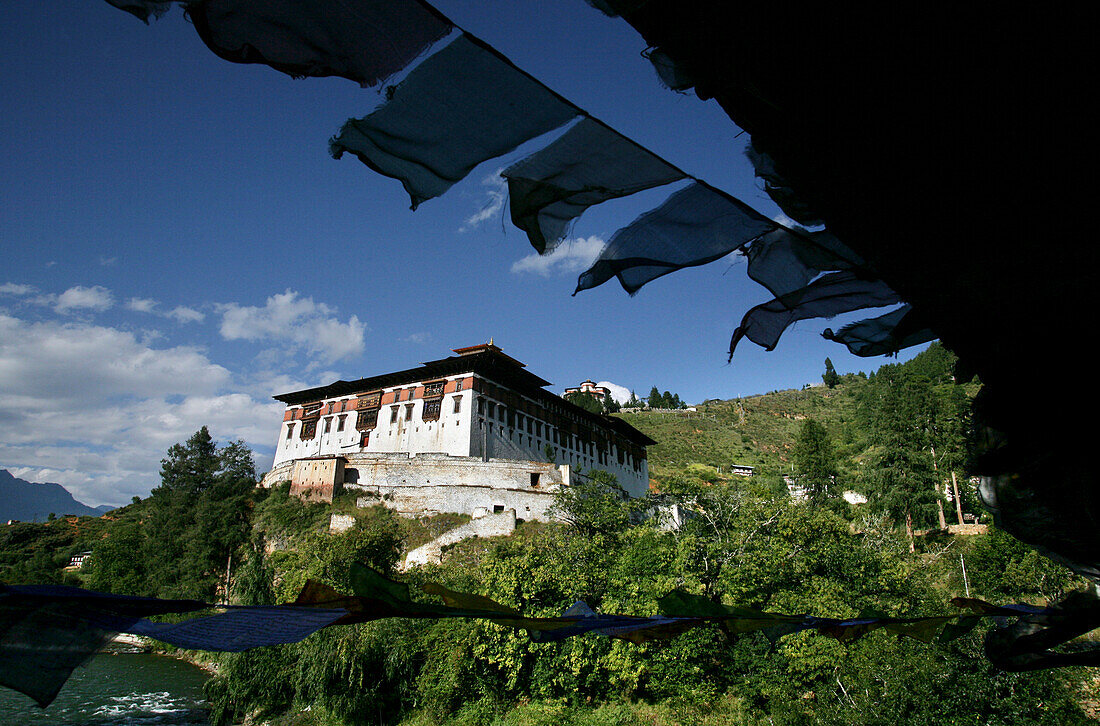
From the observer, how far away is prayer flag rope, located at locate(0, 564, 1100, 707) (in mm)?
1590

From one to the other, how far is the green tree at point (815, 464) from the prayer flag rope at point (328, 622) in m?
46.9

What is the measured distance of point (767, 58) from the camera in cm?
177

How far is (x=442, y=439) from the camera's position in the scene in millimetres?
38625

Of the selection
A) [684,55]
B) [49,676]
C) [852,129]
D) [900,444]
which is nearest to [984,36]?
[852,129]

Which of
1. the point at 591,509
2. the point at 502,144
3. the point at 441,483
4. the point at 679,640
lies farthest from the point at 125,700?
the point at 502,144

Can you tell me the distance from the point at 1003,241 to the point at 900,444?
130 feet

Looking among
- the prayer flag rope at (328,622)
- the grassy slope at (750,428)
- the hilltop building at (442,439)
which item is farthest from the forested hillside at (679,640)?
the grassy slope at (750,428)

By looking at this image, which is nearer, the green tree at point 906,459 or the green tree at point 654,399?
the green tree at point 906,459

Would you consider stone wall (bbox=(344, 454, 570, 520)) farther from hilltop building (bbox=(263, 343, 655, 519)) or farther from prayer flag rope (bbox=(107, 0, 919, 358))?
prayer flag rope (bbox=(107, 0, 919, 358))

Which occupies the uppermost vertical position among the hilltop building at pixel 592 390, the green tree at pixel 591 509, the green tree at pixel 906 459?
the hilltop building at pixel 592 390

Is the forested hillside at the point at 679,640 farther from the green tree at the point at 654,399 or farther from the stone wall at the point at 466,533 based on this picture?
the green tree at the point at 654,399

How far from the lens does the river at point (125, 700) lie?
21719 millimetres

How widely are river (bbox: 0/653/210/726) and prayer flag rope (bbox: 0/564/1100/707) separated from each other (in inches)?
979

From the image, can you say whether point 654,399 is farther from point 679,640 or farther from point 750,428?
point 679,640
